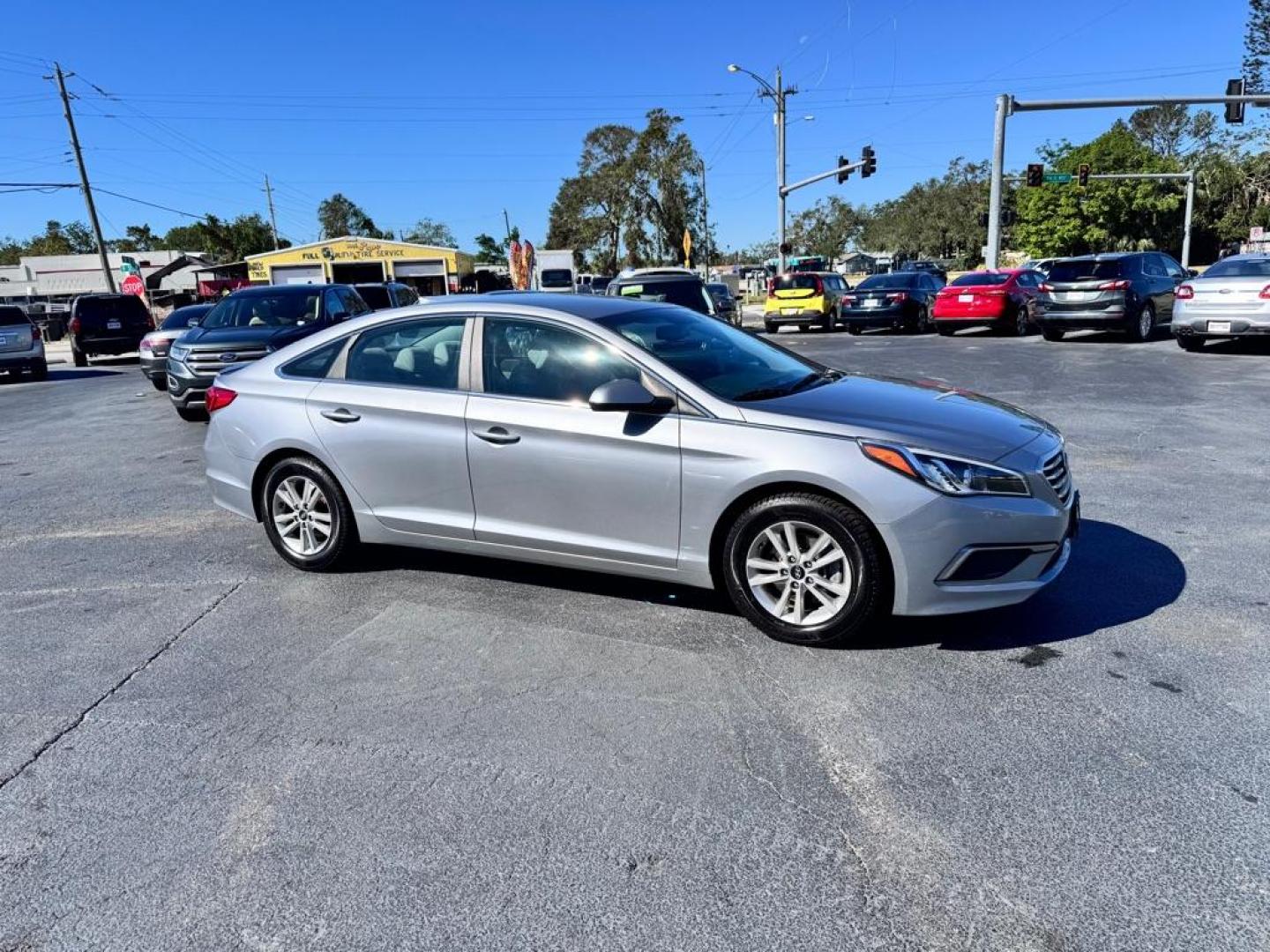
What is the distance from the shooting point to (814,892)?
99.4 inches

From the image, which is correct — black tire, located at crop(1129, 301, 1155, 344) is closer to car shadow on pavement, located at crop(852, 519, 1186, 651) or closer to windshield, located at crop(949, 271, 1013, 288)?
windshield, located at crop(949, 271, 1013, 288)

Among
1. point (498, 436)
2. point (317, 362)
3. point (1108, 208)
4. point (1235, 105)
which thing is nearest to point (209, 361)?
point (317, 362)

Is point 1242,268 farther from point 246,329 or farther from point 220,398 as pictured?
point 220,398

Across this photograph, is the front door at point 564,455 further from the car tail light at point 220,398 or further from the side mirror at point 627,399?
the car tail light at point 220,398

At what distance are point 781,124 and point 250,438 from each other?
3536 centimetres

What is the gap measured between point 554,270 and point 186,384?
1534 inches

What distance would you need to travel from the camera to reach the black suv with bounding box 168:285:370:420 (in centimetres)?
1069

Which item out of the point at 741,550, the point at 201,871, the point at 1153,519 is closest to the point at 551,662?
the point at 741,550

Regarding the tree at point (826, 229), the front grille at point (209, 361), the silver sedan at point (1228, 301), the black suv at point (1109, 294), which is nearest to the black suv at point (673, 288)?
the black suv at point (1109, 294)

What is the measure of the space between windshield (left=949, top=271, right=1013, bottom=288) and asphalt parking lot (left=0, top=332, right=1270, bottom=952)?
53.9 feet

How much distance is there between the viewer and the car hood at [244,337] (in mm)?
10781

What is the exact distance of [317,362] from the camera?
17.5 feet

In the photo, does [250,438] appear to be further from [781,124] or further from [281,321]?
[781,124]

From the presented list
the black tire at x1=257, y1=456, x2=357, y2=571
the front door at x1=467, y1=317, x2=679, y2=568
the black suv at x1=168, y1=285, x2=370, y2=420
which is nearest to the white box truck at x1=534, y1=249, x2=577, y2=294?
the black suv at x1=168, y1=285, x2=370, y2=420
